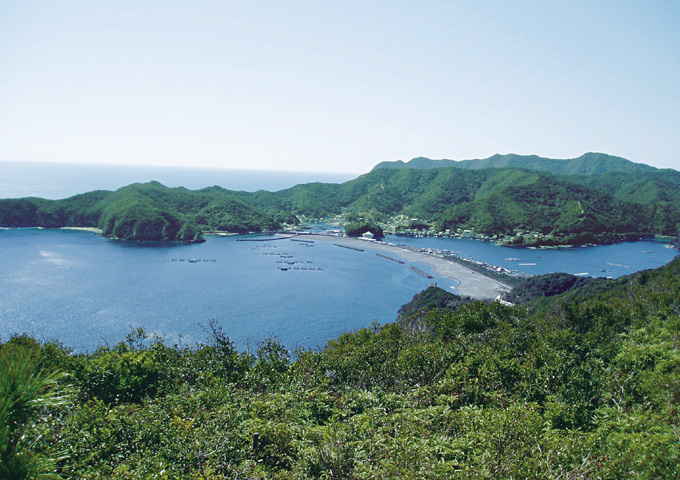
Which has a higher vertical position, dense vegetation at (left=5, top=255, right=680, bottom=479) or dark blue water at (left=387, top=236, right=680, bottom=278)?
dense vegetation at (left=5, top=255, right=680, bottom=479)

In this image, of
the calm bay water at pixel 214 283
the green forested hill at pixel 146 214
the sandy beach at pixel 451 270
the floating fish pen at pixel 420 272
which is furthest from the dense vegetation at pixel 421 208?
the floating fish pen at pixel 420 272

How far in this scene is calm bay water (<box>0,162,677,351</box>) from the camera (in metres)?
35.6

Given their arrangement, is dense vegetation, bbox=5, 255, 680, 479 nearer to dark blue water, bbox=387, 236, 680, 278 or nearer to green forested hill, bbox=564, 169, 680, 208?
dark blue water, bbox=387, 236, 680, 278

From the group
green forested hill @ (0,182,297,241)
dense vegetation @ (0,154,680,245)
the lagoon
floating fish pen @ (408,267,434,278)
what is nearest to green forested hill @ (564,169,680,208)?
dense vegetation @ (0,154,680,245)

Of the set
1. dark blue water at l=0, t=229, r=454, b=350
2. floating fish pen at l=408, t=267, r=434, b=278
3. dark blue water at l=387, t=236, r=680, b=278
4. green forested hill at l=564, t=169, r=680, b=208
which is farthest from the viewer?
green forested hill at l=564, t=169, r=680, b=208

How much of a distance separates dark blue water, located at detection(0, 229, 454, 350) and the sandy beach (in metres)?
3.32

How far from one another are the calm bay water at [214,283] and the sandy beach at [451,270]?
8.85 feet

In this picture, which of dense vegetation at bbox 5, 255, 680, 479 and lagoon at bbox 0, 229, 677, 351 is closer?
dense vegetation at bbox 5, 255, 680, 479

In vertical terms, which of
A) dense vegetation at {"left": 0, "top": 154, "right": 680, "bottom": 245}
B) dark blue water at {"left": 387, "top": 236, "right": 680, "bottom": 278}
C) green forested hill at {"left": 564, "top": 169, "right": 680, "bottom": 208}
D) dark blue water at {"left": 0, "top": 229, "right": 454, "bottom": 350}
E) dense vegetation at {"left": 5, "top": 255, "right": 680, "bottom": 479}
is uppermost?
green forested hill at {"left": 564, "top": 169, "right": 680, "bottom": 208}

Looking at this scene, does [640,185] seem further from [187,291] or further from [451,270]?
[187,291]

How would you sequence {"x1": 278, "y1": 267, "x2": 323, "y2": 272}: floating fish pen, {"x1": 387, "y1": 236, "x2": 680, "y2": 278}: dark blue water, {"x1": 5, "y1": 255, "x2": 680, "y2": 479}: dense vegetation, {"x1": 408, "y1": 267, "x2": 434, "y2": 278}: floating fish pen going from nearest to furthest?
{"x1": 5, "y1": 255, "x2": 680, "y2": 479}: dense vegetation
{"x1": 408, "y1": 267, "x2": 434, "y2": 278}: floating fish pen
{"x1": 278, "y1": 267, "x2": 323, "y2": 272}: floating fish pen
{"x1": 387, "y1": 236, "x2": 680, "y2": 278}: dark blue water

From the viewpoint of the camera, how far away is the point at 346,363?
12.5m

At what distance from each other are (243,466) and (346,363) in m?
6.88

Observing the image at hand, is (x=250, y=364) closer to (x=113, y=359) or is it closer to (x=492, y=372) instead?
(x=113, y=359)
